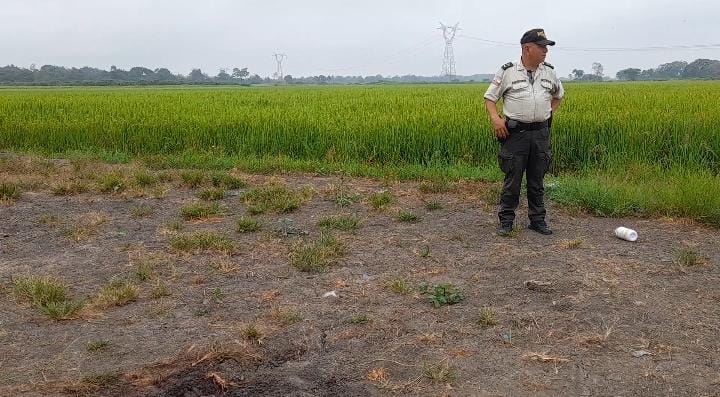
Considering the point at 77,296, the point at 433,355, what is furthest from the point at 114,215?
the point at 433,355

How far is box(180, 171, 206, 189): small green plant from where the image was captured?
761cm

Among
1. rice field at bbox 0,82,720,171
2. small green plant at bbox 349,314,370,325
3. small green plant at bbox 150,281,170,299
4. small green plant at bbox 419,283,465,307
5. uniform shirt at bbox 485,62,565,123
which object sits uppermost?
uniform shirt at bbox 485,62,565,123

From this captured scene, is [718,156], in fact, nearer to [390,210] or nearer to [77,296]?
[390,210]

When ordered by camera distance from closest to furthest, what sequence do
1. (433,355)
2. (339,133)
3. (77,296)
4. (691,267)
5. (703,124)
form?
(433,355) → (77,296) → (691,267) → (703,124) → (339,133)

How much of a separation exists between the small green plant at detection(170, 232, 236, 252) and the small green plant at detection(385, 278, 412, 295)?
4.82 ft

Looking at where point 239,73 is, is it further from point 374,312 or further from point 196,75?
point 374,312

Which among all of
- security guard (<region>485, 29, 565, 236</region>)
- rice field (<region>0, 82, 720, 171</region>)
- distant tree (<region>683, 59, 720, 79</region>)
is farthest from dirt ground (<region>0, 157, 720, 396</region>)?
distant tree (<region>683, 59, 720, 79</region>)

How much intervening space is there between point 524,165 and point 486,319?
202 cm

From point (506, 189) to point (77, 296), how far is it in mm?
3365

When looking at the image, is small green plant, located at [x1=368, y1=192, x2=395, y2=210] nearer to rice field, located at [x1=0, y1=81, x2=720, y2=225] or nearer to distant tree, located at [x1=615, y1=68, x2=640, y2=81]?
rice field, located at [x1=0, y1=81, x2=720, y2=225]

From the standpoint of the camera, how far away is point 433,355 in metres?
3.23

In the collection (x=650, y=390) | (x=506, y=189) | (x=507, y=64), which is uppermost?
(x=507, y=64)

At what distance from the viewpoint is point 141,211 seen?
6254 millimetres

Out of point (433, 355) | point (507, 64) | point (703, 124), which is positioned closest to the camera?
point (433, 355)
